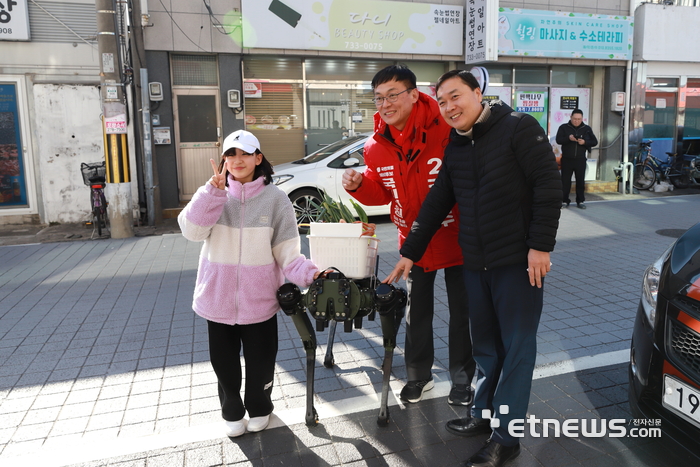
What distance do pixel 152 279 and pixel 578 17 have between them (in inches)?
496

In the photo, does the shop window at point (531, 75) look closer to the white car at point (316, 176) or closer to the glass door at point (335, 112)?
the glass door at point (335, 112)

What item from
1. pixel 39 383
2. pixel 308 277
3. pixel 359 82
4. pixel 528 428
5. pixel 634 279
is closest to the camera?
pixel 308 277

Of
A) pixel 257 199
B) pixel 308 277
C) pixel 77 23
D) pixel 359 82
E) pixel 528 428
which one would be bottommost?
pixel 528 428

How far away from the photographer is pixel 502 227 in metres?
2.93

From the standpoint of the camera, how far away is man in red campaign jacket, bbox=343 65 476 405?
342 centimetres

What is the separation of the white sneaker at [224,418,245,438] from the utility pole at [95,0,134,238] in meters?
6.98

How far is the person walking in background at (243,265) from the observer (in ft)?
10.3

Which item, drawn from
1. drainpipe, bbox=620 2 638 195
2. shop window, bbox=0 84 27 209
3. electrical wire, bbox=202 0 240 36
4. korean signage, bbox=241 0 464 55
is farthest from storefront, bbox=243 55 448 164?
drainpipe, bbox=620 2 638 195

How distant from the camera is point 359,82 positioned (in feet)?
43.9

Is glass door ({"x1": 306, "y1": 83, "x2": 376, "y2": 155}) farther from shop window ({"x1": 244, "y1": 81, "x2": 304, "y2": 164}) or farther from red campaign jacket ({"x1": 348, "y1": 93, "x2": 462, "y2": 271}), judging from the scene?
red campaign jacket ({"x1": 348, "y1": 93, "x2": 462, "y2": 271})

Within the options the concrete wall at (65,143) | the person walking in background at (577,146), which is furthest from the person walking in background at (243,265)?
the person walking in background at (577,146)

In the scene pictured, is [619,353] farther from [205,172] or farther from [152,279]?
[205,172]

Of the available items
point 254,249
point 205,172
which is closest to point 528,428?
point 254,249

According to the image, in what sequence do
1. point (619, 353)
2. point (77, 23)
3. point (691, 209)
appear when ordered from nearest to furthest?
point (619, 353) → point (77, 23) → point (691, 209)
